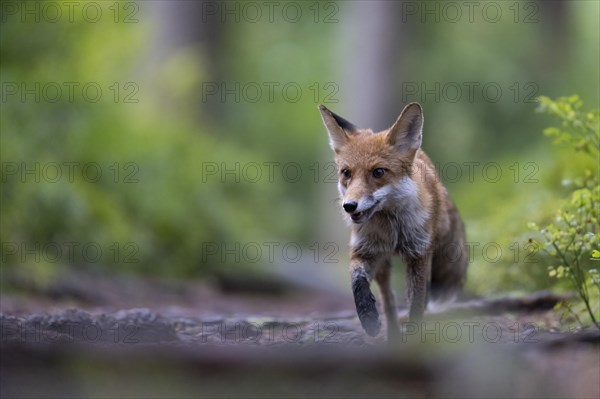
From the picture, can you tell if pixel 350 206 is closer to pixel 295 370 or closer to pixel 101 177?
pixel 295 370

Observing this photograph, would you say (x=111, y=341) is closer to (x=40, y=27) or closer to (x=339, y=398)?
(x=339, y=398)

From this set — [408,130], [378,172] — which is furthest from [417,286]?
[408,130]

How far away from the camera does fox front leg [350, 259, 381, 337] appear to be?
239 inches

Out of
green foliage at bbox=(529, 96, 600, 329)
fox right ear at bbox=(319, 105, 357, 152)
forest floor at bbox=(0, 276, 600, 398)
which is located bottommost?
forest floor at bbox=(0, 276, 600, 398)

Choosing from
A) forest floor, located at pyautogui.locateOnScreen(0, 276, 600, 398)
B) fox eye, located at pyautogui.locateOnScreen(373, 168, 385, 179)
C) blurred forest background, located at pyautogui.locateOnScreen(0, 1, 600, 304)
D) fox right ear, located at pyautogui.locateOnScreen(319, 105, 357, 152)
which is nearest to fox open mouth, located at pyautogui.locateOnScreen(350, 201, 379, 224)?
fox eye, located at pyautogui.locateOnScreen(373, 168, 385, 179)

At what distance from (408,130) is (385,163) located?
0.33 metres

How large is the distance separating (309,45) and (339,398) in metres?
30.0

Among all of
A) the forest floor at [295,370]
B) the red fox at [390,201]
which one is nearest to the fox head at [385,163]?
the red fox at [390,201]

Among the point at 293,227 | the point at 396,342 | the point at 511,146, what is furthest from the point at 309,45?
the point at 396,342

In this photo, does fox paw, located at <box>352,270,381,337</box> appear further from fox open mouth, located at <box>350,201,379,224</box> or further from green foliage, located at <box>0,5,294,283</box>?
green foliage, located at <box>0,5,294,283</box>

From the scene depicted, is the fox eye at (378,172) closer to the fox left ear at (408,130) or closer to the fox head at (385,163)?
the fox head at (385,163)

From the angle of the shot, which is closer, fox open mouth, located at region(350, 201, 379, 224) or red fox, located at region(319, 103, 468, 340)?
fox open mouth, located at region(350, 201, 379, 224)

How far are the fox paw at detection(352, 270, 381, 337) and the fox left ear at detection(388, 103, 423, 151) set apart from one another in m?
1.11

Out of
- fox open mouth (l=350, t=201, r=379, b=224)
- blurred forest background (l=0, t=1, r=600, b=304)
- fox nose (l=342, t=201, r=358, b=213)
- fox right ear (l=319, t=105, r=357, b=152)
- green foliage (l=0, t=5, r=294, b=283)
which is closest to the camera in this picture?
fox nose (l=342, t=201, r=358, b=213)
